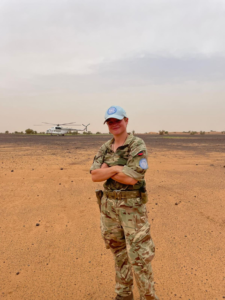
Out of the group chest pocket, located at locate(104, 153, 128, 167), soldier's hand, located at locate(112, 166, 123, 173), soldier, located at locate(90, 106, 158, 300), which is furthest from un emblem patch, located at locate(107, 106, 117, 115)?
soldier's hand, located at locate(112, 166, 123, 173)

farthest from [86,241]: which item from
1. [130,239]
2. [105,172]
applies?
[105,172]

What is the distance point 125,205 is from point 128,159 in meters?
0.52

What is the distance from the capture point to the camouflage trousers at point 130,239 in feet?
7.76

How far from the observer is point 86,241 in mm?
4273

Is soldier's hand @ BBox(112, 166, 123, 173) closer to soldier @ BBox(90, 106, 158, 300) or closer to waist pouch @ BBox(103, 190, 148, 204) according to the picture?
soldier @ BBox(90, 106, 158, 300)

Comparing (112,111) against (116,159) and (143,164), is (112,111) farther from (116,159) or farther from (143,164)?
(143,164)

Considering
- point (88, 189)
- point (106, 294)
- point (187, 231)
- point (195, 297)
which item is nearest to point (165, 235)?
point (187, 231)

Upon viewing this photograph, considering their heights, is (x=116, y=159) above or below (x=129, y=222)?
above

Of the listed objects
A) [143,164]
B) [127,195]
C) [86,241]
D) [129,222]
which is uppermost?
[143,164]

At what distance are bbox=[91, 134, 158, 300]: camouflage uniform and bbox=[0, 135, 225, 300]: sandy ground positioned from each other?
80 centimetres

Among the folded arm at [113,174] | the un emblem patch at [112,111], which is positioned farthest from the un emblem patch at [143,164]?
the un emblem patch at [112,111]

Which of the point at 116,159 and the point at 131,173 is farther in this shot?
the point at 116,159

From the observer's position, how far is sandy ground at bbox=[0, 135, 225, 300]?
3154 millimetres

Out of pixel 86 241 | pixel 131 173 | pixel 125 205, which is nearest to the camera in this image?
pixel 131 173
